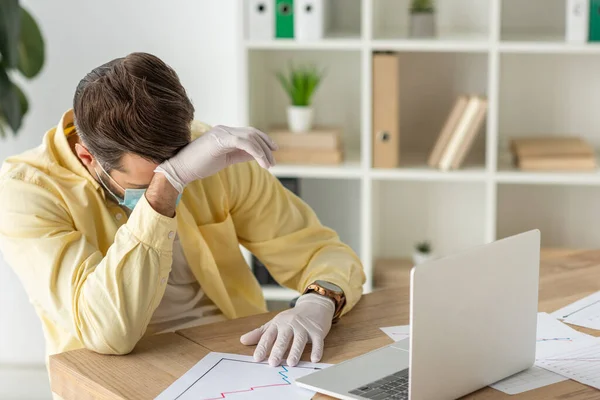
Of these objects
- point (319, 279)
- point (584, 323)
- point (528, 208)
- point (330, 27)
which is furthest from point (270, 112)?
point (584, 323)

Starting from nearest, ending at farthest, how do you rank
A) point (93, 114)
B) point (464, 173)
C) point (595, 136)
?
point (93, 114) < point (464, 173) < point (595, 136)

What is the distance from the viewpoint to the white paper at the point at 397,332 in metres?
1.51

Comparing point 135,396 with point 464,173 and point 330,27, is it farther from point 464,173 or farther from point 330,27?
point 330,27

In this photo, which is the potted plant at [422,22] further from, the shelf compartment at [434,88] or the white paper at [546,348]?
the white paper at [546,348]

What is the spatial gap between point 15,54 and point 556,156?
5.65 ft

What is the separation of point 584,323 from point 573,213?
170cm

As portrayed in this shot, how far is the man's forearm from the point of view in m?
1.55

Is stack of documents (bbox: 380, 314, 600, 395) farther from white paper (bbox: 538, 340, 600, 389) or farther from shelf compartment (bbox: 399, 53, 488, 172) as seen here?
shelf compartment (bbox: 399, 53, 488, 172)

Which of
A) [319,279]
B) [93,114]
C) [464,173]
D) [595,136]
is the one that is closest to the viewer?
[93,114]

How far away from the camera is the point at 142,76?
5.10 feet

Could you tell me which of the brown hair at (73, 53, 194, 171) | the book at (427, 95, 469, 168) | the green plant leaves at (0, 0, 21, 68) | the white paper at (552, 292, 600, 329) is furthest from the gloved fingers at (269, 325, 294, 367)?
the book at (427, 95, 469, 168)

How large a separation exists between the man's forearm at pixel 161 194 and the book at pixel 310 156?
1406 mm

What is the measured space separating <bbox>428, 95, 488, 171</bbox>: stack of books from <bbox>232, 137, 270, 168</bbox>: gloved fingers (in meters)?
1.47

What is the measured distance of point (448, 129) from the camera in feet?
9.53
